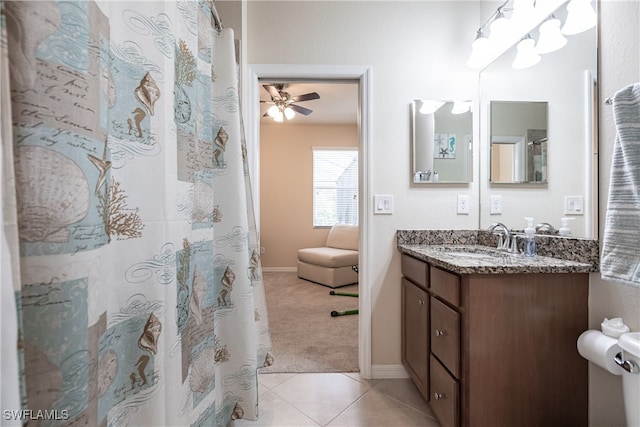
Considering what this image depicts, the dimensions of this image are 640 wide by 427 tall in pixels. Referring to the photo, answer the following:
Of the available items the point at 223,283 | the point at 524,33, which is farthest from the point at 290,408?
the point at 524,33

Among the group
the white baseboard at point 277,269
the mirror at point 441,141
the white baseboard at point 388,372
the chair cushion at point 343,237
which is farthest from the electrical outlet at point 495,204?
the white baseboard at point 277,269

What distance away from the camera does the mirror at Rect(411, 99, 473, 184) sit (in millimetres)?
1990

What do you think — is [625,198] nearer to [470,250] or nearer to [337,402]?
[470,250]

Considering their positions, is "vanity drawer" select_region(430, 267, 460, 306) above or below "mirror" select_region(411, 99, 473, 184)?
below

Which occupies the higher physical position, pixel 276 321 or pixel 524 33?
pixel 524 33

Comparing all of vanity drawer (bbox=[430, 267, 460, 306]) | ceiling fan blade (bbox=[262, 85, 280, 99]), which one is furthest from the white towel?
ceiling fan blade (bbox=[262, 85, 280, 99])

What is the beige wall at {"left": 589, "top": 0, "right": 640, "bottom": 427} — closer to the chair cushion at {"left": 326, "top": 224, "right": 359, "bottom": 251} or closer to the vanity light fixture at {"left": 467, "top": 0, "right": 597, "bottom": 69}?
the vanity light fixture at {"left": 467, "top": 0, "right": 597, "bottom": 69}

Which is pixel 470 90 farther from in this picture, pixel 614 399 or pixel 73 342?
pixel 73 342

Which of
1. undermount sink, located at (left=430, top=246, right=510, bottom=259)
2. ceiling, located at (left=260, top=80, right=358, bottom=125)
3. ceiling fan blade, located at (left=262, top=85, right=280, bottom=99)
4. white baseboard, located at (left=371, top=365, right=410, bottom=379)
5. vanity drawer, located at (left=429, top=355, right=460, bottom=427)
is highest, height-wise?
ceiling, located at (left=260, top=80, right=358, bottom=125)

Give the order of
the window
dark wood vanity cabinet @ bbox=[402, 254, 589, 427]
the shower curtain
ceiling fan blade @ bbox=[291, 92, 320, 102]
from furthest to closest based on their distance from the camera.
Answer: the window → ceiling fan blade @ bbox=[291, 92, 320, 102] → dark wood vanity cabinet @ bbox=[402, 254, 589, 427] → the shower curtain

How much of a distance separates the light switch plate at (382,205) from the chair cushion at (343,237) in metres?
2.73

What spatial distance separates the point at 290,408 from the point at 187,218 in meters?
1.31

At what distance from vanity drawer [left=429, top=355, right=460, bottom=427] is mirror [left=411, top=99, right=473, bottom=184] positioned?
114cm

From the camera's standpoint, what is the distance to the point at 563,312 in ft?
3.95
